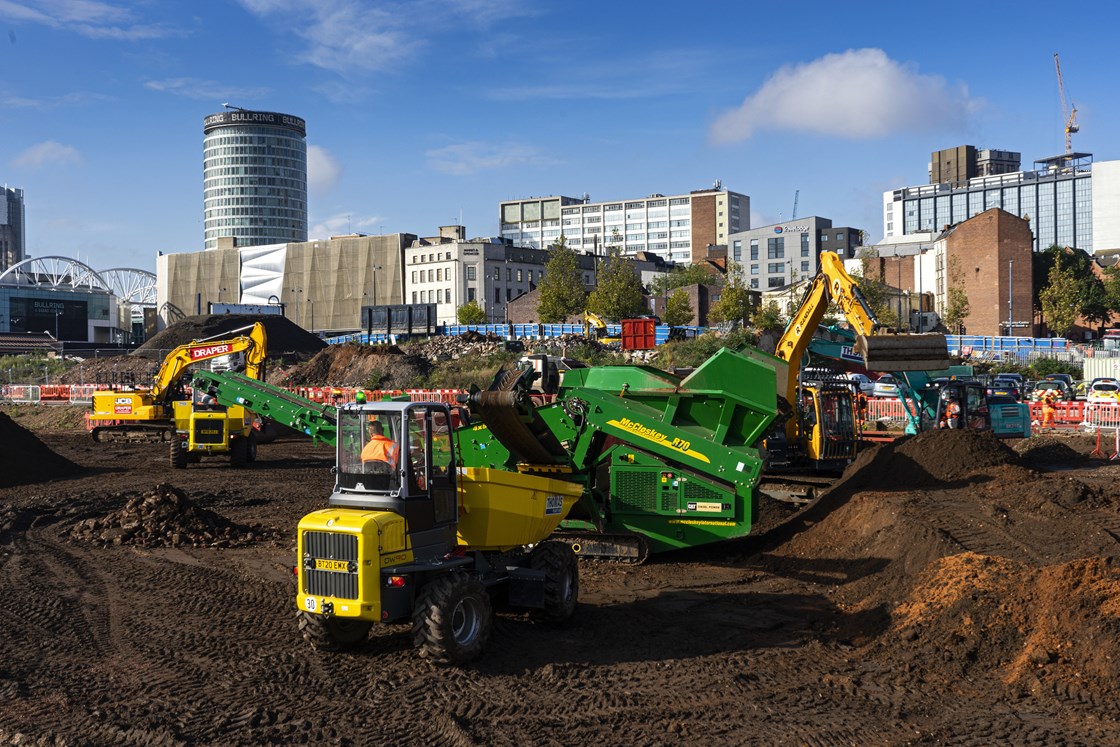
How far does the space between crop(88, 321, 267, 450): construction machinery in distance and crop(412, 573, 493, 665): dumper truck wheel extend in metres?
19.3

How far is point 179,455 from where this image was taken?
2652 centimetres

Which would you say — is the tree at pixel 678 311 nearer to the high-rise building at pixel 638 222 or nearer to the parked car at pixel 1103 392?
the parked car at pixel 1103 392

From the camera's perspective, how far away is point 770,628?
10523 millimetres

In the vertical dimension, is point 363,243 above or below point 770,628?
above

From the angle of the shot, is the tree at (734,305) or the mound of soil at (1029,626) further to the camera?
the tree at (734,305)

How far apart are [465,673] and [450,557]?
1159 millimetres

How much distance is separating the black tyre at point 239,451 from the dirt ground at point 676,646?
11008 mm

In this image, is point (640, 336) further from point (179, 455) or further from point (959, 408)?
point (179, 455)

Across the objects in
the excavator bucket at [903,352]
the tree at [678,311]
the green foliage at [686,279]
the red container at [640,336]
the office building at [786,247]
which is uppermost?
the office building at [786,247]

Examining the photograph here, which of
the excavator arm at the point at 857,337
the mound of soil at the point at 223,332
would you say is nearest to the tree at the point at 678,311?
the mound of soil at the point at 223,332

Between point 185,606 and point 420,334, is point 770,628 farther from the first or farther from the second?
point 420,334

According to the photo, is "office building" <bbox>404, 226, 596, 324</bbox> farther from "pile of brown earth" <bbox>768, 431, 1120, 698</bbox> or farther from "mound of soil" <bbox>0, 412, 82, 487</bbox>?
"pile of brown earth" <bbox>768, 431, 1120, 698</bbox>

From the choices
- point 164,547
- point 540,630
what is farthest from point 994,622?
point 164,547

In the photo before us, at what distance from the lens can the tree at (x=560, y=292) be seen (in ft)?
244
